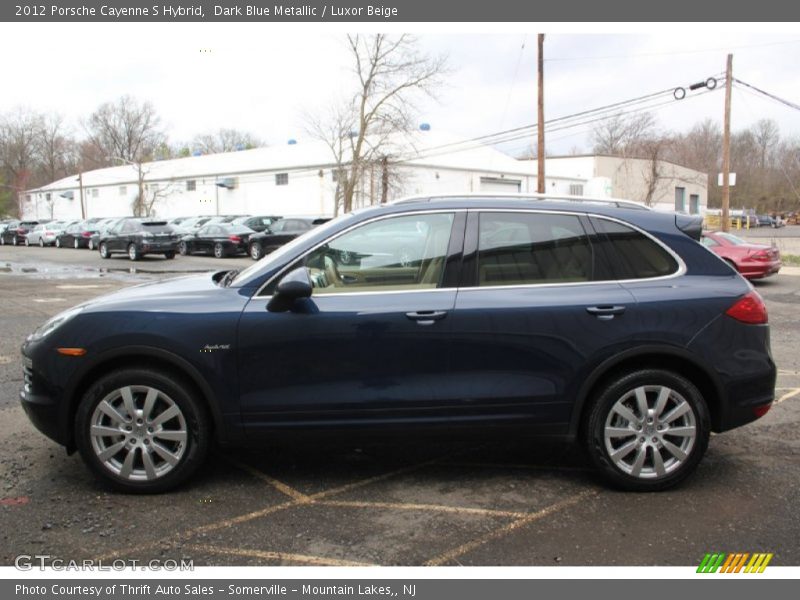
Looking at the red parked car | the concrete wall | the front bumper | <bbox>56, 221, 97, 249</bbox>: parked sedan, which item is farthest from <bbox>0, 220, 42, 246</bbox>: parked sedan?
the concrete wall

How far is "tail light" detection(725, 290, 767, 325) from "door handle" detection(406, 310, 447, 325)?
5.80 feet

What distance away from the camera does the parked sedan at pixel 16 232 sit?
140 feet

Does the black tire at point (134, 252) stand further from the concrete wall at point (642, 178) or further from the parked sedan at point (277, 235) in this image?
the concrete wall at point (642, 178)

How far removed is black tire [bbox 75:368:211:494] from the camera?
387 centimetres

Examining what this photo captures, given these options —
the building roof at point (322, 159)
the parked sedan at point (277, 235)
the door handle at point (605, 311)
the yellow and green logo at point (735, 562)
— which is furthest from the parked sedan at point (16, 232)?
the yellow and green logo at point (735, 562)

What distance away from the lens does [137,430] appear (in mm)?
3914

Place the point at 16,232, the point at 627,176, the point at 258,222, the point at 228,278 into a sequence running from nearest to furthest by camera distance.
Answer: the point at 228,278, the point at 258,222, the point at 16,232, the point at 627,176

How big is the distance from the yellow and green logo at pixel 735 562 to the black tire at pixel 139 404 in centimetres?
281

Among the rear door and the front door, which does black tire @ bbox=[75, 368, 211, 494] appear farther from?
the rear door

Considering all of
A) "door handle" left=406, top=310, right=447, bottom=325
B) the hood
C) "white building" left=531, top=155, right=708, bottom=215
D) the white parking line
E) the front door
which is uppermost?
"white building" left=531, top=155, right=708, bottom=215

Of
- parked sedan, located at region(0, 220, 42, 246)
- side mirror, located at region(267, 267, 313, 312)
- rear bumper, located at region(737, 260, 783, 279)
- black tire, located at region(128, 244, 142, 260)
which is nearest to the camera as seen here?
side mirror, located at region(267, 267, 313, 312)

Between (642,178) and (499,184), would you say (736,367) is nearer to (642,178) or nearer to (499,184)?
(499,184)

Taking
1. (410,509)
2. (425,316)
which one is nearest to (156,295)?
(425,316)

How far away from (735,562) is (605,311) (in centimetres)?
147
